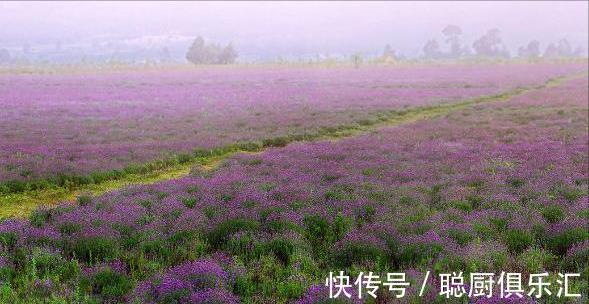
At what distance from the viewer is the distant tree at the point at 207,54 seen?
139000mm

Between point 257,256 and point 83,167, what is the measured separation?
7.88 metres

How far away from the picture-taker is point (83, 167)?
12477mm

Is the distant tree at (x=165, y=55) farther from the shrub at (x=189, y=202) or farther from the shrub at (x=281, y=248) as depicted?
the shrub at (x=281, y=248)

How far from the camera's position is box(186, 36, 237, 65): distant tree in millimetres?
139000

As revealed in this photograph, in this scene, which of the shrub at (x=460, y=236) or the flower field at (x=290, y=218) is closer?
the flower field at (x=290, y=218)

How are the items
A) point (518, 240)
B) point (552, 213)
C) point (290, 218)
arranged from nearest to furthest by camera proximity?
point (518, 240) < point (290, 218) < point (552, 213)

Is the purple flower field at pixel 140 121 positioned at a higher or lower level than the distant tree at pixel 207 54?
lower

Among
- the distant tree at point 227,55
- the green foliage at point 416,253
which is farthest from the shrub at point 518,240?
the distant tree at point 227,55

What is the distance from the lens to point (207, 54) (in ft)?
456

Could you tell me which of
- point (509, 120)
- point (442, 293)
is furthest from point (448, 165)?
point (509, 120)

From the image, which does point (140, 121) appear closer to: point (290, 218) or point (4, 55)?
point (4, 55)

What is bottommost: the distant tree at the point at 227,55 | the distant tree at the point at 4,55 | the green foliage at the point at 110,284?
the green foliage at the point at 110,284

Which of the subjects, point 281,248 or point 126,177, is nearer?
point 281,248

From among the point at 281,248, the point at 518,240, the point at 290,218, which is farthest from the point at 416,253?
the point at 290,218
